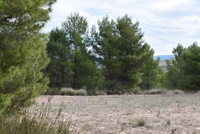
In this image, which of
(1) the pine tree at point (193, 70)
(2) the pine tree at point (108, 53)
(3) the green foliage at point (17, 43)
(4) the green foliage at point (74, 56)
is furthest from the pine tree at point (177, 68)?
(3) the green foliage at point (17, 43)

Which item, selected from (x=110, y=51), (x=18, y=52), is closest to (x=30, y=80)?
(x=18, y=52)

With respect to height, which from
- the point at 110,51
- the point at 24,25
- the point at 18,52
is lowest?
the point at 18,52

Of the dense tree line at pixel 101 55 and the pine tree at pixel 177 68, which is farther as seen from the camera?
the pine tree at pixel 177 68

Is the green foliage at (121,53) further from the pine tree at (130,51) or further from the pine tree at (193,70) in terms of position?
the pine tree at (193,70)

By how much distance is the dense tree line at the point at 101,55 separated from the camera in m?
24.2

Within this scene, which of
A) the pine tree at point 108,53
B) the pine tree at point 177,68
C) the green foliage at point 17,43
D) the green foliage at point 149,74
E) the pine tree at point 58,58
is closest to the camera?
the green foliage at point 17,43

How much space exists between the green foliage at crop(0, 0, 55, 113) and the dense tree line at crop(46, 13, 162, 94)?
17984 millimetres

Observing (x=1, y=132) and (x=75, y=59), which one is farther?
(x=75, y=59)

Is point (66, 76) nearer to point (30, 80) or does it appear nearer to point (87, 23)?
point (87, 23)

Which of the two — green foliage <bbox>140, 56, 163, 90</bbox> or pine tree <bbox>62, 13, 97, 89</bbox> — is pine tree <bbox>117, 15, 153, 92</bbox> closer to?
pine tree <bbox>62, 13, 97, 89</bbox>

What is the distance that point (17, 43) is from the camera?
5039mm

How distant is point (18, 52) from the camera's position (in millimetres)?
4746

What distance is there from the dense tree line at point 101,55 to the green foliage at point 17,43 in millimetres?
17984

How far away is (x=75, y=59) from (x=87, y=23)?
4454 millimetres
